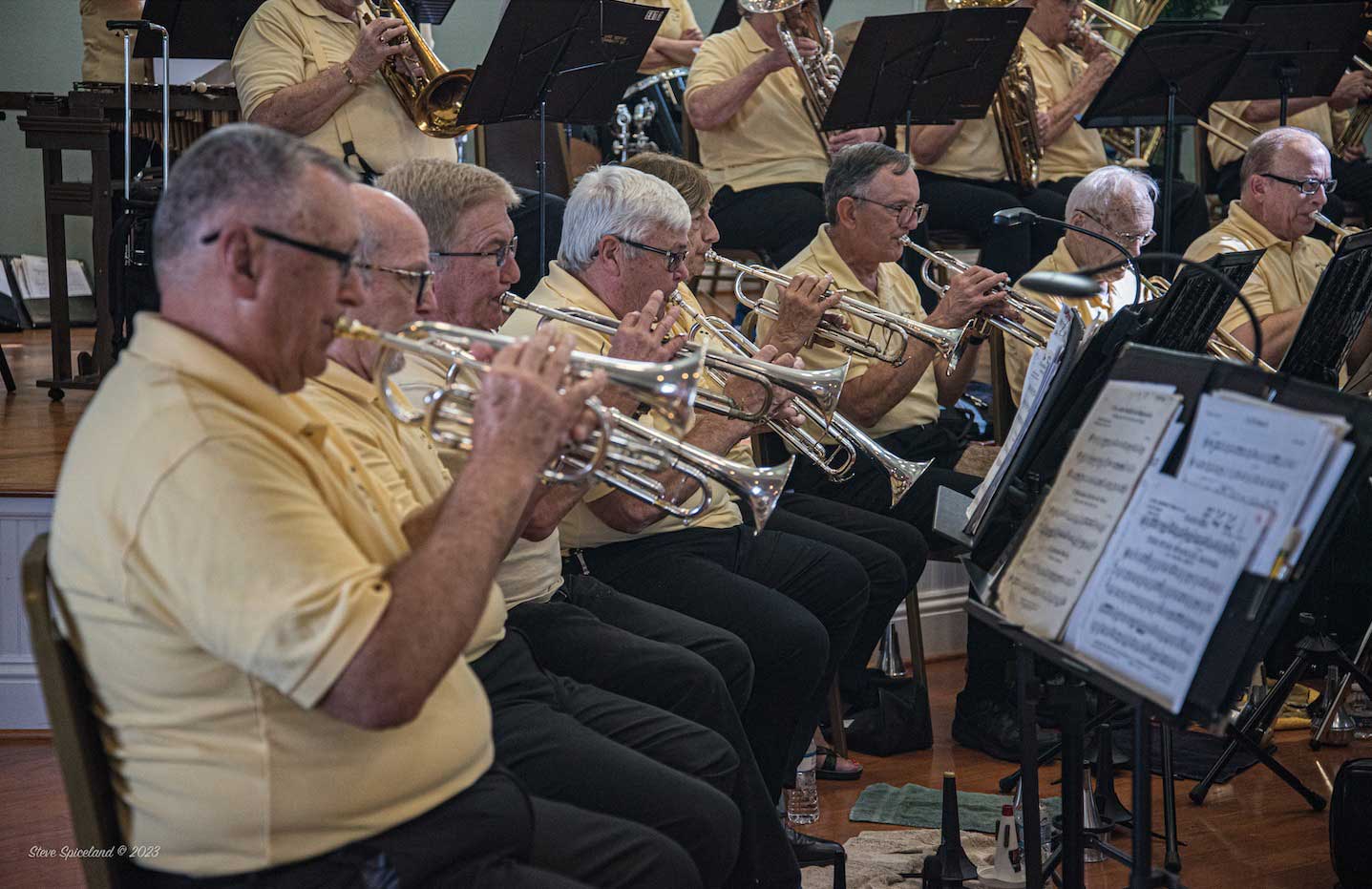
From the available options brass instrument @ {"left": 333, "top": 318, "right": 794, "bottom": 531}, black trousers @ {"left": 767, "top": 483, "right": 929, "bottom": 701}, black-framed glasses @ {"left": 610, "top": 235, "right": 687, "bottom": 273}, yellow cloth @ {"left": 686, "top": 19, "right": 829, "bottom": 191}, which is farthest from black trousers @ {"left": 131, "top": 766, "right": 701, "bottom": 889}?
yellow cloth @ {"left": 686, "top": 19, "right": 829, "bottom": 191}

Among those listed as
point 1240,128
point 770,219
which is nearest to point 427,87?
point 770,219

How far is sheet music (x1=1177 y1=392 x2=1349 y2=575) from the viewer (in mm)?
1569

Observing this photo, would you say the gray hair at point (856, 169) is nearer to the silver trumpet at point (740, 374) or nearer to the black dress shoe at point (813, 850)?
the silver trumpet at point (740, 374)

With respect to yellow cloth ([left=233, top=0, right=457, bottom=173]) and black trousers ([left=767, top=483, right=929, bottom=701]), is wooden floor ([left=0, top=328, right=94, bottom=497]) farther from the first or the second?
black trousers ([left=767, top=483, right=929, bottom=701])

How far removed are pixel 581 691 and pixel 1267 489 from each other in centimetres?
130

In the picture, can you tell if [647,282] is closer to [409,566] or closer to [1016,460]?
[1016,460]

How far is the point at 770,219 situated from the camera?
5.28 meters

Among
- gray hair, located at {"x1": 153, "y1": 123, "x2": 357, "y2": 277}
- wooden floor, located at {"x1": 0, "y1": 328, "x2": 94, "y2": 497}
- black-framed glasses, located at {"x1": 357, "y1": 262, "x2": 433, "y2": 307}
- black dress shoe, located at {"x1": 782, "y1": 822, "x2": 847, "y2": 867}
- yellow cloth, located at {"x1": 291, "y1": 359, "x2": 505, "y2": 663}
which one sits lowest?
black dress shoe, located at {"x1": 782, "y1": 822, "x2": 847, "y2": 867}

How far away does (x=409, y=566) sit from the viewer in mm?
1539

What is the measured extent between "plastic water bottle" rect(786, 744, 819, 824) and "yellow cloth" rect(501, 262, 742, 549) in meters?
0.63

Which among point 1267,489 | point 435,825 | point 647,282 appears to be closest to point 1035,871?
point 1267,489

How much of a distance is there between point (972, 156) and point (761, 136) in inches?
39.6

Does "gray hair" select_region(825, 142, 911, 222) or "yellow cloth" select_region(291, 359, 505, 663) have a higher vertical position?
"gray hair" select_region(825, 142, 911, 222)

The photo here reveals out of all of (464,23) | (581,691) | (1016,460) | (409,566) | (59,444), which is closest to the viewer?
(409,566)
